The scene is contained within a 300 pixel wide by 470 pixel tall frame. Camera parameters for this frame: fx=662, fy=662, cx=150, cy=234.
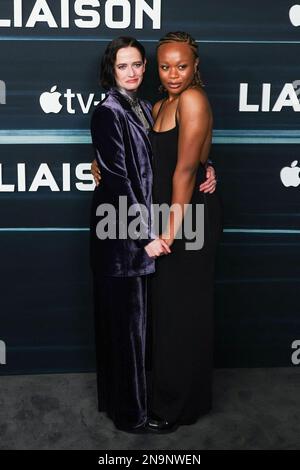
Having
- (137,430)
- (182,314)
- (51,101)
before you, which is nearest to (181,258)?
(182,314)

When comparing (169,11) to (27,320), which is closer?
(169,11)

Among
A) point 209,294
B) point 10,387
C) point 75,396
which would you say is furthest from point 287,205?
point 10,387

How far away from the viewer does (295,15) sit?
2.91 m

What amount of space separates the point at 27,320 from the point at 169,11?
5.09 feet

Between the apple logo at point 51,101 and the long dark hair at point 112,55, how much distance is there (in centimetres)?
48

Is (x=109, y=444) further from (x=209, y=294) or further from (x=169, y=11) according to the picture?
(x=169, y=11)

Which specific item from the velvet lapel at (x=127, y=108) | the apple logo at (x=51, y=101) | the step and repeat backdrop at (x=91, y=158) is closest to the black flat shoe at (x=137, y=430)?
the step and repeat backdrop at (x=91, y=158)

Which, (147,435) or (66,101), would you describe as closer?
(147,435)

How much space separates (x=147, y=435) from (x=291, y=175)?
1.34 m

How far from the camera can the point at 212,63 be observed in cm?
293

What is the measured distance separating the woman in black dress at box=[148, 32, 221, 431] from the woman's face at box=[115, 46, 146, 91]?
3.2 inches

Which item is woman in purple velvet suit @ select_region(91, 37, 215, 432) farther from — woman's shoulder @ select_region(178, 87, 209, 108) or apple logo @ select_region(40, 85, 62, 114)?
apple logo @ select_region(40, 85, 62, 114)

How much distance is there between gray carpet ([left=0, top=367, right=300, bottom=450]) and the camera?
255 centimetres

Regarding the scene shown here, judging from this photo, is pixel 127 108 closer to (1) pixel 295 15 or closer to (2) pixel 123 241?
(2) pixel 123 241
